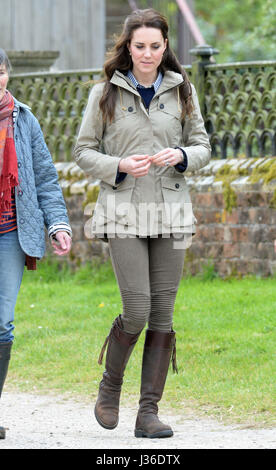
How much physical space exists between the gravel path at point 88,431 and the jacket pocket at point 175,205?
3.35 feet

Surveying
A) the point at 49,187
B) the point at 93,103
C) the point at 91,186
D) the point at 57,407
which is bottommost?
the point at 57,407

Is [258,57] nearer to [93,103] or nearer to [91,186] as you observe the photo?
[91,186]

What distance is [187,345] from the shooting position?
7379mm

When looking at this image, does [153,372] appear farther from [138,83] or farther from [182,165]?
[138,83]

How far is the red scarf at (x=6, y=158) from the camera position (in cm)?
512

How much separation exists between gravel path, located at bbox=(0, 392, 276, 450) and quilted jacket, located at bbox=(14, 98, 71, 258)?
3.01 ft

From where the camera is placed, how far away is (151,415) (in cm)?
529

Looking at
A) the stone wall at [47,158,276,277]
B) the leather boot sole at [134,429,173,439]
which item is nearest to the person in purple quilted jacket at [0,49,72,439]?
the leather boot sole at [134,429,173,439]

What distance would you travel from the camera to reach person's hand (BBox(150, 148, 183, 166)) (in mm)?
5070

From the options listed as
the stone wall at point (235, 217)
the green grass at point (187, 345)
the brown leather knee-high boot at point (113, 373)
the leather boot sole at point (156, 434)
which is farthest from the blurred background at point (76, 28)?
the leather boot sole at point (156, 434)

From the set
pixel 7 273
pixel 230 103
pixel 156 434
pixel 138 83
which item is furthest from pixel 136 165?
pixel 230 103

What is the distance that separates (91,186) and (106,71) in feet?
16.9

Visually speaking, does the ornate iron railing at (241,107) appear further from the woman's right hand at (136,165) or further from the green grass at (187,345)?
the woman's right hand at (136,165)

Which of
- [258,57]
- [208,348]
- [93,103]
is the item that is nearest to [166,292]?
[93,103]
